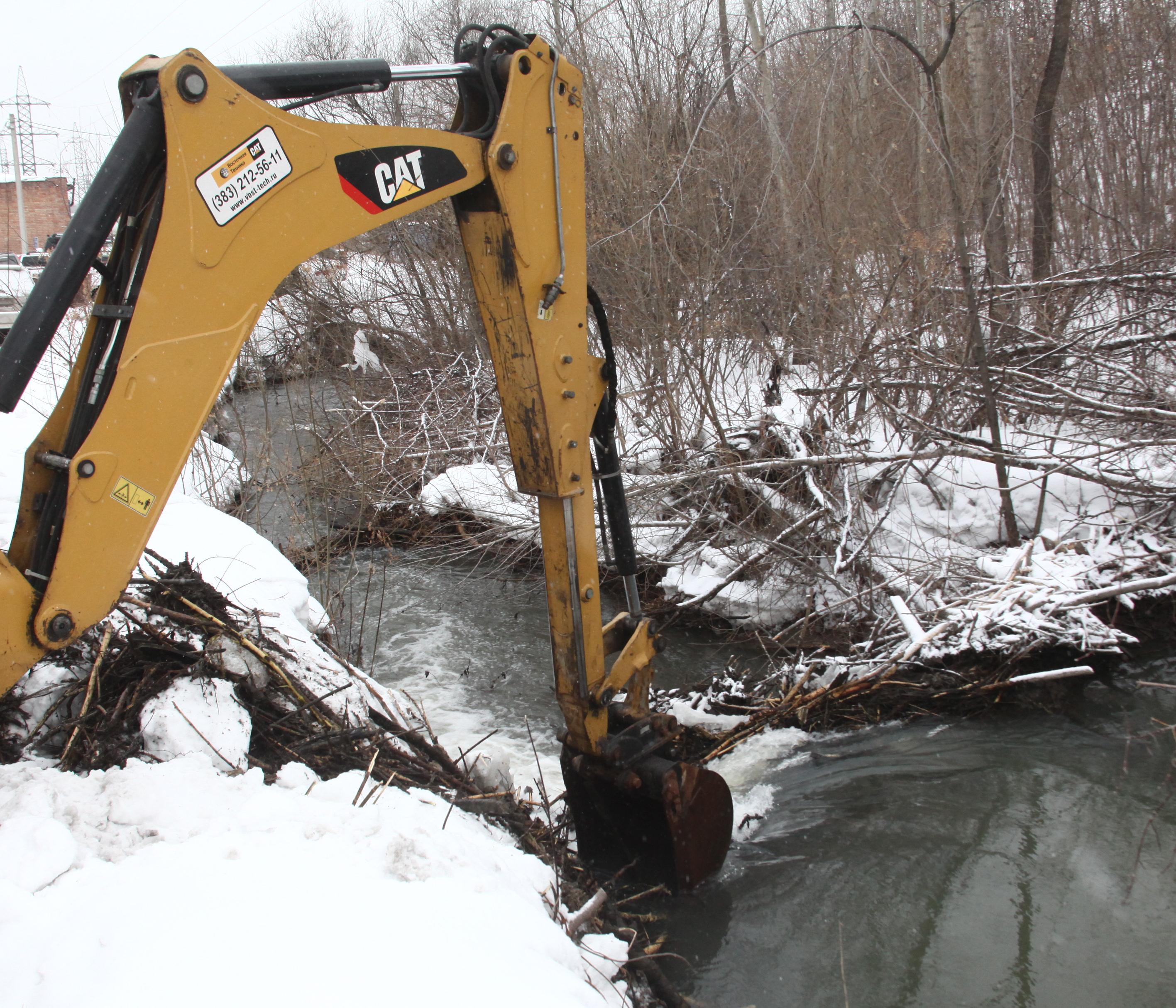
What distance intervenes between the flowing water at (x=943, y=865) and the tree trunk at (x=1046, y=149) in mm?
4748

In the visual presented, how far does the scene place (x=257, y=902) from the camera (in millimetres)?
2273

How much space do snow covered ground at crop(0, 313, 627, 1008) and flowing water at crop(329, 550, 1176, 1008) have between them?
→ 87 cm

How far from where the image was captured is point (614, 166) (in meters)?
9.13

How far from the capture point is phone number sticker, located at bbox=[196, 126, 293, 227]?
Answer: 2180 millimetres

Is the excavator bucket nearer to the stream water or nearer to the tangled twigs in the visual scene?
the stream water

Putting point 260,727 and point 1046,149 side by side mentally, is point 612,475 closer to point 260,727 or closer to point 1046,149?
point 260,727

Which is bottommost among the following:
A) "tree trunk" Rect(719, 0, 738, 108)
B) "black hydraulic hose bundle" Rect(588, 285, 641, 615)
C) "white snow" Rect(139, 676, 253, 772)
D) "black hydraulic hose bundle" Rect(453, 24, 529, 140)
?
"white snow" Rect(139, 676, 253, 772)

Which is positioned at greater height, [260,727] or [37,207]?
[37,207]

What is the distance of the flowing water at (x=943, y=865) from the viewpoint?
3217 mm

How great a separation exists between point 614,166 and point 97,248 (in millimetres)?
7739

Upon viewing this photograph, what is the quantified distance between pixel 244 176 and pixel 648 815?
2640 mm

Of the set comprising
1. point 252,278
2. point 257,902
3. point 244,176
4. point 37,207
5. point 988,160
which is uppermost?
point 37,207

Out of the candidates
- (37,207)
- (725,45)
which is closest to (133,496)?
(725,45)

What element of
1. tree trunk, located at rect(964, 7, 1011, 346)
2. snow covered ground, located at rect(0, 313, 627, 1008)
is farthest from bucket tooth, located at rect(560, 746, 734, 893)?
tree trunk, located at rect(964, 7, 1011, 346)
